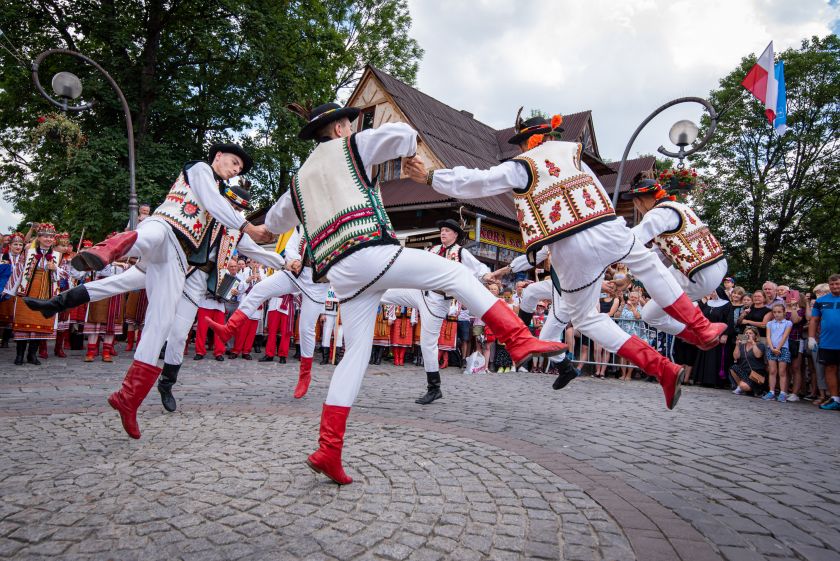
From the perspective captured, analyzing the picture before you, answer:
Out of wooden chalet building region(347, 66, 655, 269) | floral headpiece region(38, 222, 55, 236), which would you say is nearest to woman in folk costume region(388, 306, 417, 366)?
wooden chalet building region(347, 66, 655, 269)

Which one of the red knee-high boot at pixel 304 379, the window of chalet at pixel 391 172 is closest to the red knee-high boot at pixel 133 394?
the red knee-high boot at pixel 304 379

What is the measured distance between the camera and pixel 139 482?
3.01 m

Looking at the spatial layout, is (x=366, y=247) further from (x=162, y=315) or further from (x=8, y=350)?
(x=8, y=350)

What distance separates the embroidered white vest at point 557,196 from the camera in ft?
13.8

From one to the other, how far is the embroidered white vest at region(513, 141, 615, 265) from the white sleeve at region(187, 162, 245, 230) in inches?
85.8

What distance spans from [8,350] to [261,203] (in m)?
18.2

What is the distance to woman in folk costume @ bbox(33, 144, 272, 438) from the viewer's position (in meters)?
3.96

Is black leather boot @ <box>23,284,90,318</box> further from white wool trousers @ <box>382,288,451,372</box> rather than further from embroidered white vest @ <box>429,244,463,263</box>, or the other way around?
embroidered white vest @ <box>429,244,463,263</box>

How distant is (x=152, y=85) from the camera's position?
1911cm

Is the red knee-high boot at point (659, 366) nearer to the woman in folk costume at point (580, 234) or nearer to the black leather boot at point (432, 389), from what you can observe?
the woman in folk costume at point (580, 234)

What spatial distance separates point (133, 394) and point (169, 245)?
4.00ft

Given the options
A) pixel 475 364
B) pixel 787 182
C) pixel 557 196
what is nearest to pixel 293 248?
pixel 557 196

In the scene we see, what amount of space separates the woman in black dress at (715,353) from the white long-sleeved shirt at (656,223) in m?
6.42

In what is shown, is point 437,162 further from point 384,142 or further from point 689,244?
point 384,142
